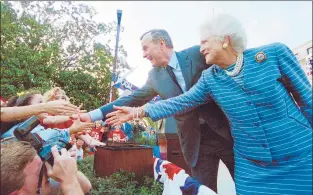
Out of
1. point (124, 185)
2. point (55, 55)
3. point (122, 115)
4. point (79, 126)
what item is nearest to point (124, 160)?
point (124, 185)

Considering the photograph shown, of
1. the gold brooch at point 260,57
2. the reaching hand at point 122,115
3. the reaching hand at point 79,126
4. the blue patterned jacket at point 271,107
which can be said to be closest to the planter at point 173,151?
the reaching hand at point 79,126

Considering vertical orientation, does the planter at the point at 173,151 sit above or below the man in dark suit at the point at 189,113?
below

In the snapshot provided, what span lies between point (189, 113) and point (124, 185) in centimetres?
169

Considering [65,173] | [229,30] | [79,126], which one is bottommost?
[65,173]

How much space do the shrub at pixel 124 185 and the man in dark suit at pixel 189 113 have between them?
1.04 meters

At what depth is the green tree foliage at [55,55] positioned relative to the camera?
4438 millimetres

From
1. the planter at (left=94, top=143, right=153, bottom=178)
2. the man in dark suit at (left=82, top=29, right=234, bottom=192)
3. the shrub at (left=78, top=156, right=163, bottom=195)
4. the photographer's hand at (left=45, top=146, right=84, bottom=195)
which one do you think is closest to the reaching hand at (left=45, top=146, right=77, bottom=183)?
the photographer's hand at (left=45, top=146, right=84, bottom=195)

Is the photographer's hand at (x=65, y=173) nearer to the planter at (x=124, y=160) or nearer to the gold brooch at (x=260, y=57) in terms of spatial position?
the gold brooch at (x=260, y=57)

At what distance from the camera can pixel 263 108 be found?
163cm

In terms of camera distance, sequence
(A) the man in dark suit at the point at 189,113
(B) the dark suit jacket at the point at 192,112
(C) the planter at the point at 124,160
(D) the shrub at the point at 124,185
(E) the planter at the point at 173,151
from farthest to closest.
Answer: (E) the planter at the point at 173,151, (C) the planter at the point at 124,160, (D) the shrub at the point at 124,185, (A) the man in dark suit at the point at 189,113, (B) the dark suit jacket at the point at 192,112

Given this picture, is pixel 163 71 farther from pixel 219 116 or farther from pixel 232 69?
pixel 232 69

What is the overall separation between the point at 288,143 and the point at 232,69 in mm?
498

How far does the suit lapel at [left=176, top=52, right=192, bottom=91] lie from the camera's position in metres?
2.31

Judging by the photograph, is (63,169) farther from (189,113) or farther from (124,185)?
(124,185)
